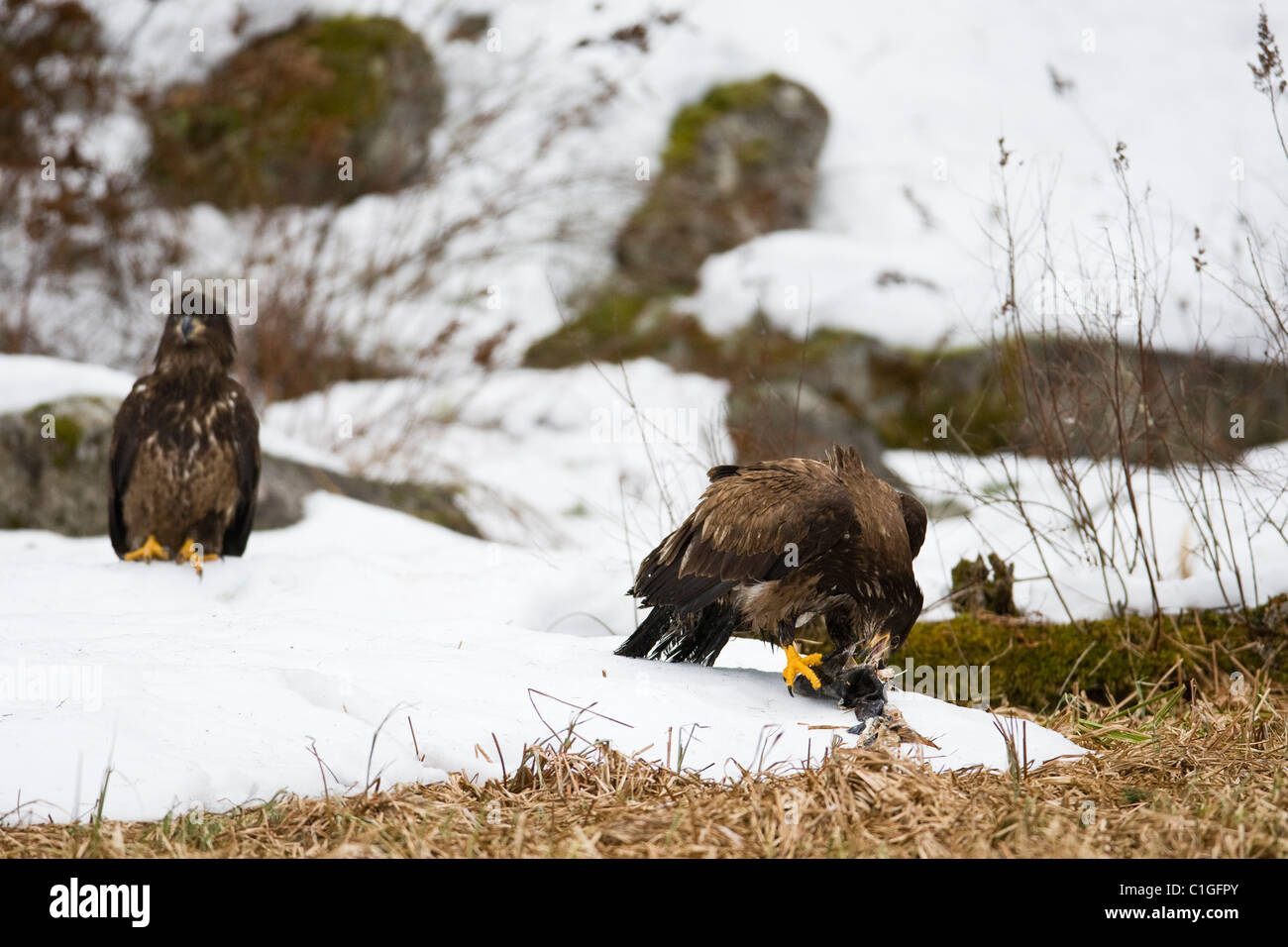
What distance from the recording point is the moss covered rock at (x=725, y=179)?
38.6ft

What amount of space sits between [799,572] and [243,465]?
3212mm

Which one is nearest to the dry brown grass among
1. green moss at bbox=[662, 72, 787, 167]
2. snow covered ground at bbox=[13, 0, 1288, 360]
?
snow covered ground at bbox=[13, 0, 1288, 360]

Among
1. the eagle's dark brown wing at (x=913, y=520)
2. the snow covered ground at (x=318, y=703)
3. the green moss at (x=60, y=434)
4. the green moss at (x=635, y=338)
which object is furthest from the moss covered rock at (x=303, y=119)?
the eagle's dark brown wing at (x=913, y=520)

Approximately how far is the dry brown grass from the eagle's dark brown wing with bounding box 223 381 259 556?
3179mm

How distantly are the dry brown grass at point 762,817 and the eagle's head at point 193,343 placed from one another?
3313 mm

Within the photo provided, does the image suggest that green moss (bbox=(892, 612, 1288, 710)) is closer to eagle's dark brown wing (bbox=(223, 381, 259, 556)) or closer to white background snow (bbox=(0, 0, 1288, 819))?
white background snow (bbox=(0, 0, 1288, 819))

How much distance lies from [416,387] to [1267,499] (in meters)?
6.30

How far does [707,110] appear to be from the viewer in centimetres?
1252

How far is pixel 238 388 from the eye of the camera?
5.43m

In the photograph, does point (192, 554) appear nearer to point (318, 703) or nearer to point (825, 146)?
point (318, 703)

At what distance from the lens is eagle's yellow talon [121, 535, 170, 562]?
5.19 m
